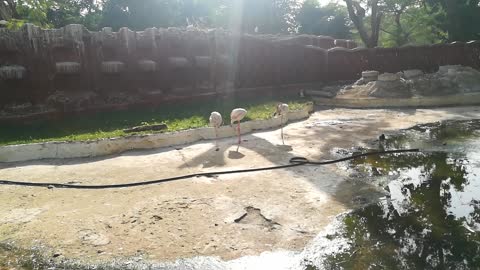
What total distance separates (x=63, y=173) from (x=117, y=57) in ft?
20.1

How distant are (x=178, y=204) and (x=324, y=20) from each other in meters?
36.5

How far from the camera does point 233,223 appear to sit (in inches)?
197

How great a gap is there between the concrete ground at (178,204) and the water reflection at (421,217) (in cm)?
45

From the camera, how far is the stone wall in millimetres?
10898

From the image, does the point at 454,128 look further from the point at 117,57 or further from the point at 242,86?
the point at 117,57

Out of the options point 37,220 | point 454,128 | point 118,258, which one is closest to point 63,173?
point 37,220

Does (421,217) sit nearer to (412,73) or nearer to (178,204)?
(178,204)

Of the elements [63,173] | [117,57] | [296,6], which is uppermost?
[296,6]

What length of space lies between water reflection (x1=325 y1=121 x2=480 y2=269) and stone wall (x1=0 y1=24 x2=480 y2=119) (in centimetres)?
811

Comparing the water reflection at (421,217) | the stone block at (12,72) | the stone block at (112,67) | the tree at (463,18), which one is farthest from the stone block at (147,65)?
the tree at (463,18)

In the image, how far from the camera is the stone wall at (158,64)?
10898mm

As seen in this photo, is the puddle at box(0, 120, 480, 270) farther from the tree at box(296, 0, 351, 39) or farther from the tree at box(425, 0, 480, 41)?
the tree at box(296, 0, 351, 39)

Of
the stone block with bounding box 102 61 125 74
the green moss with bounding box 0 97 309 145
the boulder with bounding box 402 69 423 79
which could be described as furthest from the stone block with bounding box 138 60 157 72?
the boulder with bounding box 402 69 423 79

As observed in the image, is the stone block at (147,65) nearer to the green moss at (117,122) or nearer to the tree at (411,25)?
the green moss at (117,122)
